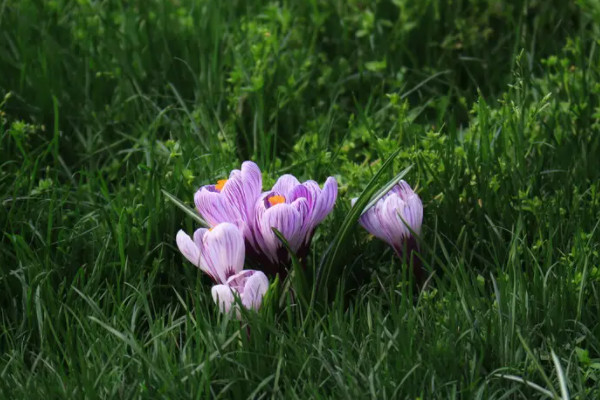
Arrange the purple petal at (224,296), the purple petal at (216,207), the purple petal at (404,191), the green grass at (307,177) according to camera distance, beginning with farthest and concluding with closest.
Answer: the purple petal at (404,191) → the purple petal at (216,207) → the purple petal at (224,296) → the green grass at (307,177)

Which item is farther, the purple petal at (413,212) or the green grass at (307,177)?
the purple petal at (413,212)

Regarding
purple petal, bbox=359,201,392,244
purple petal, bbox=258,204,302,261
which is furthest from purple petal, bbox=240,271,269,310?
purple petal, bbox=359,201,392,244

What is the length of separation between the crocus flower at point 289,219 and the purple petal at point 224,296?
0.19 metres

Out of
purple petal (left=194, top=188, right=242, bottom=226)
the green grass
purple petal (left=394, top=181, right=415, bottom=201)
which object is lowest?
the green grass

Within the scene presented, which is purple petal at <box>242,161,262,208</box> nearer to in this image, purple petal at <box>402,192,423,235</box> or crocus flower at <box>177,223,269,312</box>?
crocus flower at <box>177,223,269,312</box>

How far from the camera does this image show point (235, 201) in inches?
100.0

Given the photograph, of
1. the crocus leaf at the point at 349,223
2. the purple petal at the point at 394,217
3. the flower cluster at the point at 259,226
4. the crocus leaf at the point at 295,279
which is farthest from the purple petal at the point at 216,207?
the purple petal at the point at 394,217

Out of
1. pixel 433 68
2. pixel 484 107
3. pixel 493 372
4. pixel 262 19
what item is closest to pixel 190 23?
pixel 262 19

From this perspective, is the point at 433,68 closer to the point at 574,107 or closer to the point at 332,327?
the point at 574,107

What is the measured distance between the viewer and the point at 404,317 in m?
2.40

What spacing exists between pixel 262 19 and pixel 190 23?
379 mm

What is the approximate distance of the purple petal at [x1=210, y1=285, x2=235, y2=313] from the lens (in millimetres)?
2416

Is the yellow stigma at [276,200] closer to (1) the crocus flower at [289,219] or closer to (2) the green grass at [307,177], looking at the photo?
(1) the crocus flower at [289,219]

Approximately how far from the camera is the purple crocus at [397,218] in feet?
8.50
